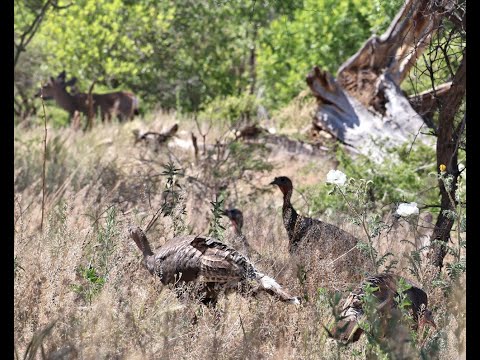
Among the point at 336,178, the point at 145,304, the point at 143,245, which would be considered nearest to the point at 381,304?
the point at 336,178

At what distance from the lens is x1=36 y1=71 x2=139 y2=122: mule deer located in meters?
18.6

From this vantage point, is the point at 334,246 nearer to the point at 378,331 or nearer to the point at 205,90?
the point at 378,331

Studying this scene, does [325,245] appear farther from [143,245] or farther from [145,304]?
[145,304]

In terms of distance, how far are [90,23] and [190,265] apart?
18.0 metres

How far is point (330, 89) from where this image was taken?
45.0 feet

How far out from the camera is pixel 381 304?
14.4 ft

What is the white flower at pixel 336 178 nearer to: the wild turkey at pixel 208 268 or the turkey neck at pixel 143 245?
the wild turkey at pixel 208 268

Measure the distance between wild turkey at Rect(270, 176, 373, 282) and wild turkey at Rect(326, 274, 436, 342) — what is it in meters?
0.71

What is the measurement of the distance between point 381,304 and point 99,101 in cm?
1520

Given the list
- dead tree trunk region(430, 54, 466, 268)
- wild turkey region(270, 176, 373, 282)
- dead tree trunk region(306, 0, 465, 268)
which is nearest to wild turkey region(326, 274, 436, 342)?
wild turkey region(270, 176, 373, 282)

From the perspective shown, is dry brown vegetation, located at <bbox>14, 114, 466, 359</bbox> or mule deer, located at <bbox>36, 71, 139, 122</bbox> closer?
dry brown vegetation, located at <bbox>14, 114, 466, 359</bbox>

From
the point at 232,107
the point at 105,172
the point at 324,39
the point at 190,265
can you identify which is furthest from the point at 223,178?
the point at 324,39

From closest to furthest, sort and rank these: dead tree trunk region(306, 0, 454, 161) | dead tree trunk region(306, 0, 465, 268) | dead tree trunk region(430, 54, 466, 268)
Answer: dead tree trunk region(430, 54, 466, 268) < dead tree trunk region(306, 0, 465, 268) < dead tree trunk region(306, 0, 454, 161)

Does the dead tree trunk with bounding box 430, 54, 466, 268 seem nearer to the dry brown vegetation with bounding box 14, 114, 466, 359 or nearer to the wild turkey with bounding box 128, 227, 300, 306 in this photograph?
the dry brown vegetation with bounding box 14, 114, 466, 359
